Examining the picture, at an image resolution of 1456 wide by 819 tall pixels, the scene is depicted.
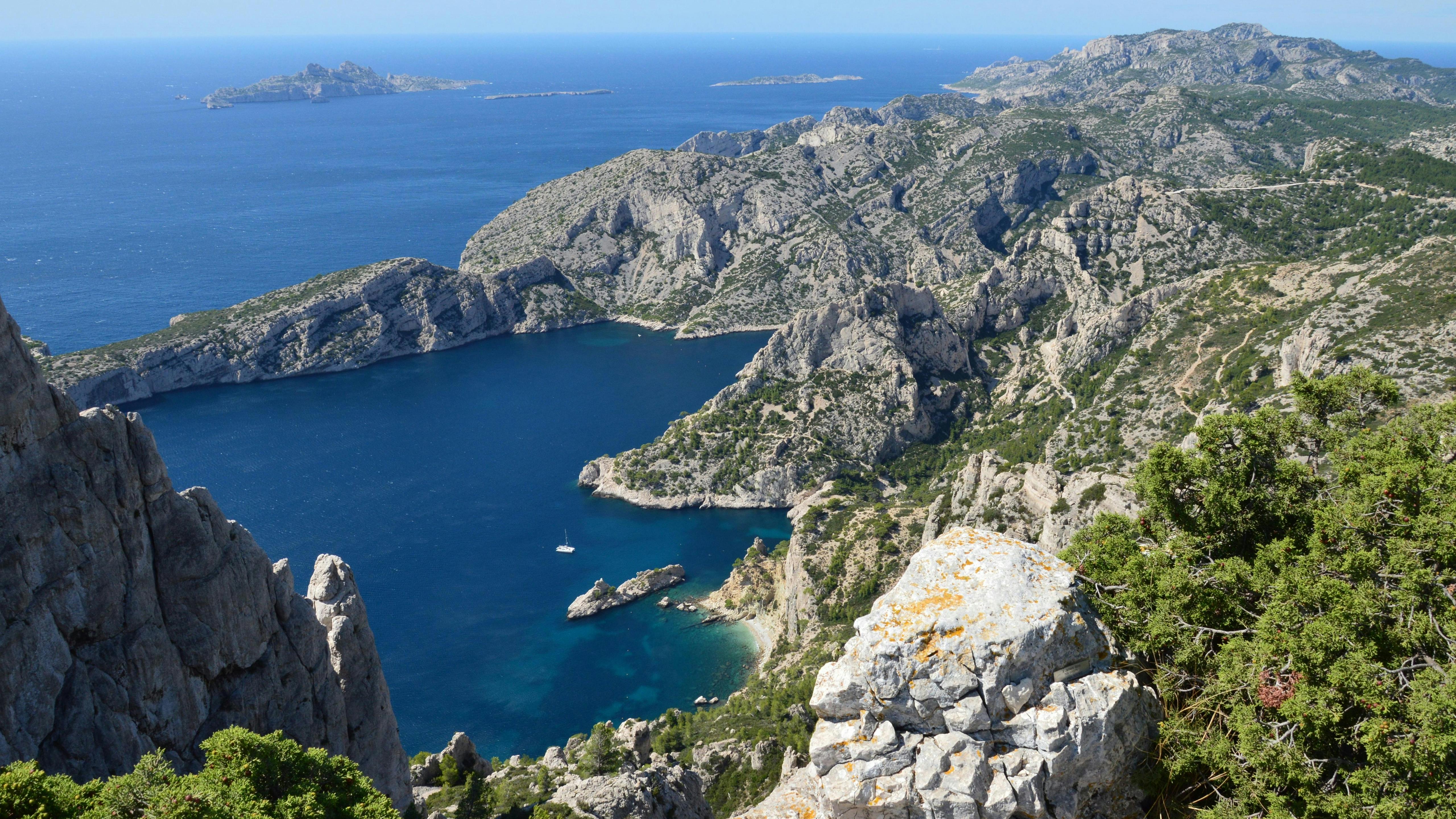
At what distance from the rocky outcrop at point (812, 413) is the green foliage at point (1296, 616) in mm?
94212

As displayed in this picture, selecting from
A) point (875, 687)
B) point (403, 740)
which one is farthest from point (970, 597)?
point (403, 740)

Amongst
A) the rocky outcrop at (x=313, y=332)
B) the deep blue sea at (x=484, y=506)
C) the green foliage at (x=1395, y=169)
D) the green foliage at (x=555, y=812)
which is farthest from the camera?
the rocky outcrop at (x=313, y=332)

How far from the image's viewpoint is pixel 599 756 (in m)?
50.9

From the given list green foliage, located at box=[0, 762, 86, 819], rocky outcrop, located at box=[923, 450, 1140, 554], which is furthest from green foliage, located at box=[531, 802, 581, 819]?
rocky outcrop, located at box=[923, 450, 1140, 554]

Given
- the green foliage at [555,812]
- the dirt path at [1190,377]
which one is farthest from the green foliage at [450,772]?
the dirt path at [1190,377]

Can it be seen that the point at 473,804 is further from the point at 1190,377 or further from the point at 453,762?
the point at 1190,377

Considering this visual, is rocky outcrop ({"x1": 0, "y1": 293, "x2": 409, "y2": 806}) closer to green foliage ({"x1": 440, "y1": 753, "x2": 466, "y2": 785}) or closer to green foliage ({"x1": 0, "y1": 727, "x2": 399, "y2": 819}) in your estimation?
green foliage ({"x1": 0, "y1": 727, "x2": 399, "y2": 819})

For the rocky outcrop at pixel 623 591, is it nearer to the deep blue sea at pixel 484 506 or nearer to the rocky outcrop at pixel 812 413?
the deep blue sea at pixel 484 506

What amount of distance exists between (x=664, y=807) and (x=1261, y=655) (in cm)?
2988

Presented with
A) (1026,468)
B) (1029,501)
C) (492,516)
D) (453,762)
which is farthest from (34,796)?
(492,516)

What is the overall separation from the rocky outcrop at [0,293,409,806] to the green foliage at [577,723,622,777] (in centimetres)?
1357

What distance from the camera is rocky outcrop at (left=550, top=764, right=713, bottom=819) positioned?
132 feet

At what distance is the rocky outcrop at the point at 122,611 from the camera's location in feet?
104

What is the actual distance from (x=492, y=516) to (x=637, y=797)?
266ft
